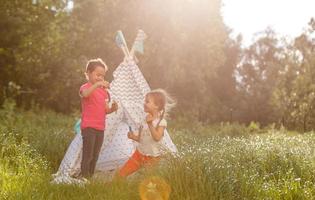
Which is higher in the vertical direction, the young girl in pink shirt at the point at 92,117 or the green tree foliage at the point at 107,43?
the green tree foliage at the point at 107,43

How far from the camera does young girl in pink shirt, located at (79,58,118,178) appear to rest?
7.60 m

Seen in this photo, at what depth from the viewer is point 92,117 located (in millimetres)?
7633

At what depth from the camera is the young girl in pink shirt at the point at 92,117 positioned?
7.60 meters

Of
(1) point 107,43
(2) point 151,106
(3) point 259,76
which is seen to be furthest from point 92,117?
(3) point 259,76

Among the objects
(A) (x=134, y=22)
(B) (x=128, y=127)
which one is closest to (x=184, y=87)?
(A) (x=134, y=22)

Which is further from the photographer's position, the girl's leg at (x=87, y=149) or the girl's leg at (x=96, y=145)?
the girl's leg at (x=96, y=145)

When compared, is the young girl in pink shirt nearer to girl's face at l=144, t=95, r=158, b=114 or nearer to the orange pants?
the orange pants

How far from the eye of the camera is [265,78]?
46219mm

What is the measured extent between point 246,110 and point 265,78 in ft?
19.1

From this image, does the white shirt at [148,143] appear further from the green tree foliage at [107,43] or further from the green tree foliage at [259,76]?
the green tree foliage at [259,76]

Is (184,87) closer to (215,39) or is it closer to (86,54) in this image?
(215,39)

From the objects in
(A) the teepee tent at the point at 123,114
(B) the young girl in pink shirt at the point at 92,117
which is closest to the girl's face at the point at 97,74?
(B) the young girl in pink shirt at the point at 92,117

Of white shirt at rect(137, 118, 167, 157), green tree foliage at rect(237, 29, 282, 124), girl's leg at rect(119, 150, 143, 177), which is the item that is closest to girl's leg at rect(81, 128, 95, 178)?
girl's leg at rect(119, 150, 143, 177)

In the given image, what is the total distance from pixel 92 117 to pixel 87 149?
0.47 meters
